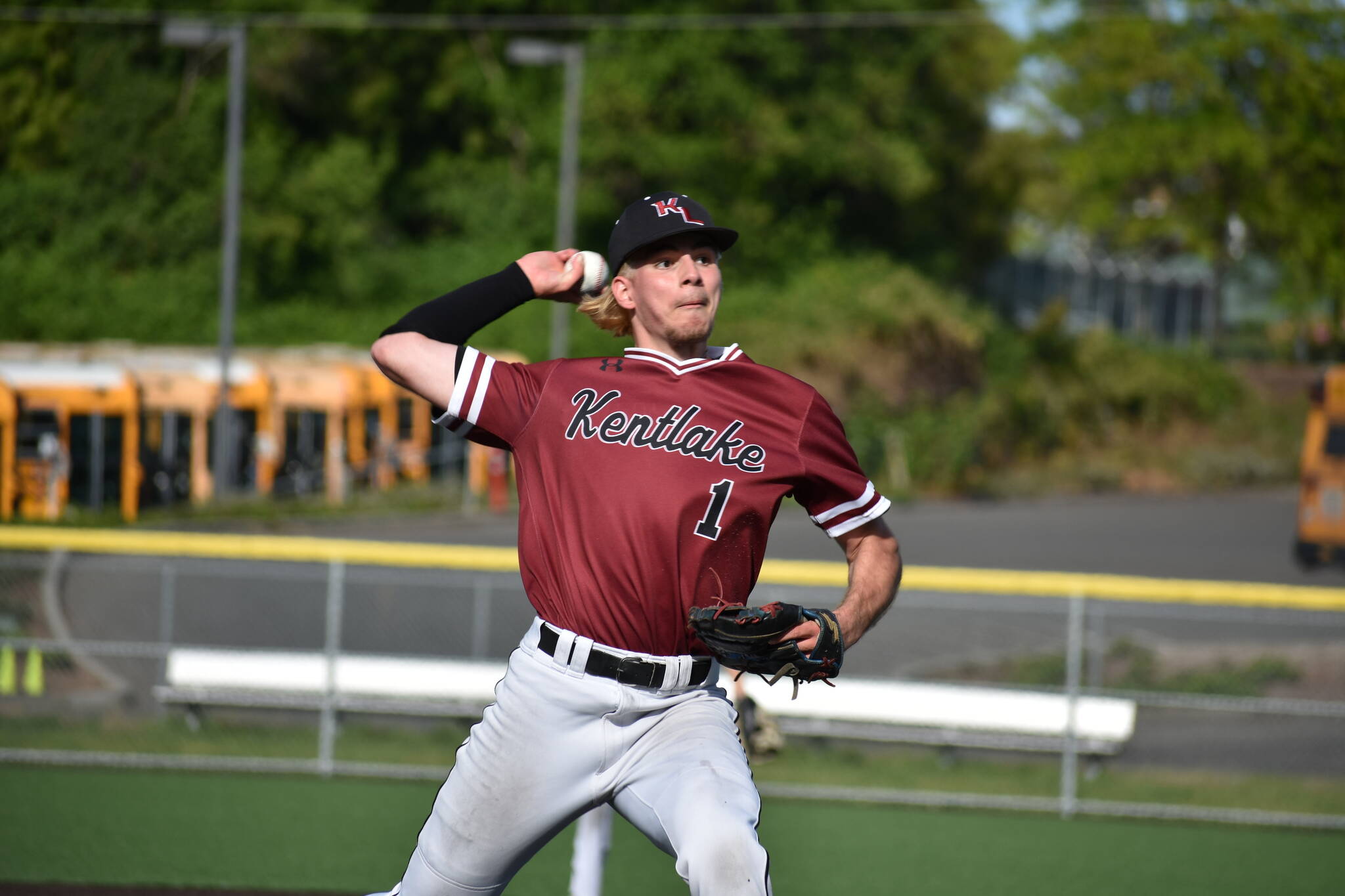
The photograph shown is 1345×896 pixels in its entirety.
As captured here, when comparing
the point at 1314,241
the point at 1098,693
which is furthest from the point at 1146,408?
the point at 1098,693

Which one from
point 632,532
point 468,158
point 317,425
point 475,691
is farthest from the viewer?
point 468,158

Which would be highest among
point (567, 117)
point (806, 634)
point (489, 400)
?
point (567, 117)

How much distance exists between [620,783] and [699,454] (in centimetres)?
74

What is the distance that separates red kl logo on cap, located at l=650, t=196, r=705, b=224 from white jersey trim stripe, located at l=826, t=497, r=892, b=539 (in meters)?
0.76

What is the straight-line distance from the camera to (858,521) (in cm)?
327

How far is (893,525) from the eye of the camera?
75.2ft

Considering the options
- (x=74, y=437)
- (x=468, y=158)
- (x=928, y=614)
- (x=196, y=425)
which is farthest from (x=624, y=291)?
(x=468, y=158)

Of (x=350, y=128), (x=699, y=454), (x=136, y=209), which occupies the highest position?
(x=350, y=128)

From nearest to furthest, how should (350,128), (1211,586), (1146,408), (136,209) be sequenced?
(1211,586) → (136,209) → (1146,408) → (350,128)

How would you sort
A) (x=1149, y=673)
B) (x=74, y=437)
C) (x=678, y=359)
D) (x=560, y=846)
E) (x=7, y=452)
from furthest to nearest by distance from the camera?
1. (x=74, y=437)
2. (x=7, y=452)
3. (x=1149, y=673)
4. (x=560, y=846)
5. (x=678, y=359)

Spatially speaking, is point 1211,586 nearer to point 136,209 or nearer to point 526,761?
point 526,761

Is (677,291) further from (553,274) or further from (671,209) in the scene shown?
(553,274)

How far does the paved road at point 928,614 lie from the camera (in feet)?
33.2

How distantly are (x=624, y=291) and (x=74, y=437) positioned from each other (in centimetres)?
1657
